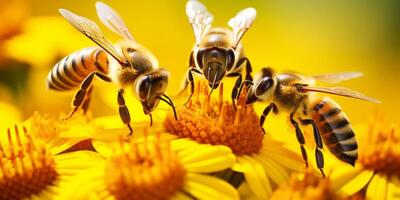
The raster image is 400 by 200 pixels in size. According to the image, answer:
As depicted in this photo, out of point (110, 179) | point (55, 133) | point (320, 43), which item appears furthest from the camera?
point (320, 43)

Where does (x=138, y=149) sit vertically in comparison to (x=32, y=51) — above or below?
below

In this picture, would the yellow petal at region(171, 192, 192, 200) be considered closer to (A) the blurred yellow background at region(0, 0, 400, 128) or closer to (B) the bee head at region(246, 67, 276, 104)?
(B) the bee head at region(246, 67, 276, 104)

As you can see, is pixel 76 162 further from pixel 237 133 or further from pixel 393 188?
pixel 393 188

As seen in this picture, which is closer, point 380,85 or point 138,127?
point 138,127

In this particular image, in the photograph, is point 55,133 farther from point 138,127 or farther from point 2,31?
point 2,31

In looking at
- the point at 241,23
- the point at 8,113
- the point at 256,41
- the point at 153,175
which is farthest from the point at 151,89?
the point at 256,41

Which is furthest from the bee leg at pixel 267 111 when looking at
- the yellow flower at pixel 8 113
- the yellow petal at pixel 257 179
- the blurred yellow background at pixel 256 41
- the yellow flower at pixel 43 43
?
the yellow flower at pixel 43 43


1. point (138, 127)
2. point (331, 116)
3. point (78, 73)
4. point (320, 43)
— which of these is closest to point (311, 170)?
point (331, 116)
